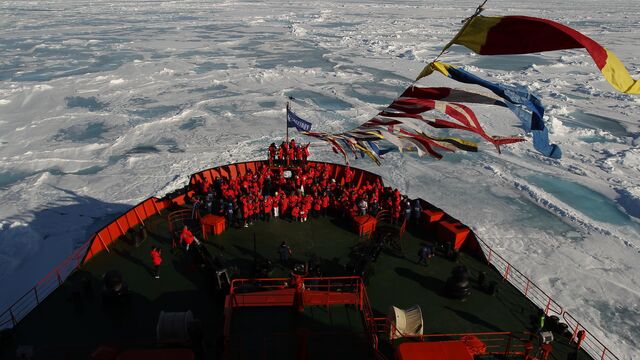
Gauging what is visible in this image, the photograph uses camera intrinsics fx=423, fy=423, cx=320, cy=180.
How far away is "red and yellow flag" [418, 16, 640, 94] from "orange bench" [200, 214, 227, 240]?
922 cm

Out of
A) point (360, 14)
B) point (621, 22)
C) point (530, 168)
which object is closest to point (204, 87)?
point (530, 168)

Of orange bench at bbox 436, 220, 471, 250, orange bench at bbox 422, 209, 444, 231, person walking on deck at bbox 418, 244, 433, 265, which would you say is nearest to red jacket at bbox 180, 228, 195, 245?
person walking on deck at bbox 418, 244, 433, 265

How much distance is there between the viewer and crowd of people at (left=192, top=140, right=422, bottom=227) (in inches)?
563

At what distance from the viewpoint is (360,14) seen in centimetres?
11106

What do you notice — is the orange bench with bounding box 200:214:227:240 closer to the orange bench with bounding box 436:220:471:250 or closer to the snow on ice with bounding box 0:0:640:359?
the orange bench with bounding box 436:220:471:250

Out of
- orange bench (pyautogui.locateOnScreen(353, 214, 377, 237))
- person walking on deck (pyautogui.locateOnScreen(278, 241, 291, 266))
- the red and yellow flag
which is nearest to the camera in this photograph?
the red and yellow flag

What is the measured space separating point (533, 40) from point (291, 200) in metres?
9.62

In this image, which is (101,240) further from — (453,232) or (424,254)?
(453,232)

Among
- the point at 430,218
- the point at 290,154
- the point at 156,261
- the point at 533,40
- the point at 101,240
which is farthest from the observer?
the point at 290,154

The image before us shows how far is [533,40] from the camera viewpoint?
22.0 ft

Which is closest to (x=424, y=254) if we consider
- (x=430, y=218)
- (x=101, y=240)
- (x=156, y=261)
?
(x=430, y=218)

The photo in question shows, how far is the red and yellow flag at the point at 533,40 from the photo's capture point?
5.92 meters

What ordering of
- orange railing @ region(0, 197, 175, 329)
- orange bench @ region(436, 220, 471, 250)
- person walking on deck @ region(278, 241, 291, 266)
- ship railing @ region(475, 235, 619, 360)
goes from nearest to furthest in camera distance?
1. person walking on deck @ region(278, 241, 291, 266)
2. orange railing @ region(0, 197, 175, 329)
3. orange bench @ region(436, 220, 471, 250)
4. ship railing @ region(475, 235, 619, 360)

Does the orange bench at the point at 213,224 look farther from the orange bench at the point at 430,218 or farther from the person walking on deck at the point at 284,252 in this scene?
the orange bench at the point at 430,218
